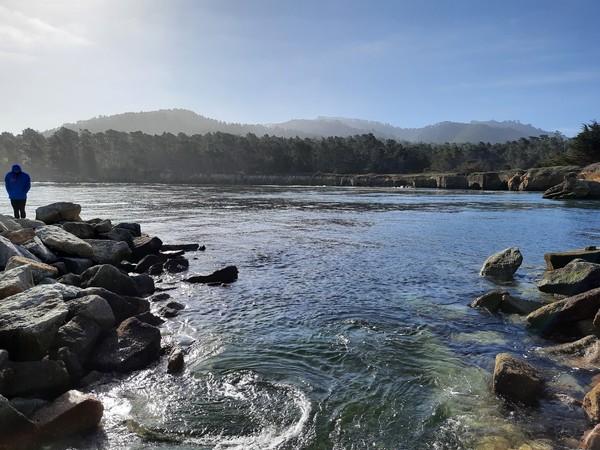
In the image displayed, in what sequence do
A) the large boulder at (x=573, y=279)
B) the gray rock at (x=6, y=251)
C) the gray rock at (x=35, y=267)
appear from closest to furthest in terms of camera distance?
the gray rock at (x=35, y=267)
the gray rock at (x=6, y=251)
the large boulder at (x=573, y=279)

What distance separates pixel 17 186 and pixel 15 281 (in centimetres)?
1120

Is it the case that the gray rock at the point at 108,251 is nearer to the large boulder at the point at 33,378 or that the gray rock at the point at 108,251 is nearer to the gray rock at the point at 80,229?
the gray rock at the point at 80,229

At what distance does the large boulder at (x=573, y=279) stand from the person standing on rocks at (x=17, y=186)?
Result: 19733 mm

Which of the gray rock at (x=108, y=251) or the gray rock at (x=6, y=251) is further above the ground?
the gray rock at (x=6, y=251)

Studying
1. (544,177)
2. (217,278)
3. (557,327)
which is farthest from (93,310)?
(544,177)

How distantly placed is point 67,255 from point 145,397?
369 inches

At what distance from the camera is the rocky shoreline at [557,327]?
6824 mm

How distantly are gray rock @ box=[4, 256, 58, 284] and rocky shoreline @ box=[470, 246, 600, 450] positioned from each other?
10.5 meters

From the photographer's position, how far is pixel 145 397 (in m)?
7.05

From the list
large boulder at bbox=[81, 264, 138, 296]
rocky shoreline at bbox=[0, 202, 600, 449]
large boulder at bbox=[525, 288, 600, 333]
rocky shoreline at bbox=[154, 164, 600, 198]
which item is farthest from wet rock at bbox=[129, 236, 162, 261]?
rocky shoreline at bbox=[154, 164, 600, 198]

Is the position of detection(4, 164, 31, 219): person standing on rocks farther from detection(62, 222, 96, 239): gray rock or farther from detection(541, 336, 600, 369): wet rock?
detection(541, 336, 600, 369): wet rock

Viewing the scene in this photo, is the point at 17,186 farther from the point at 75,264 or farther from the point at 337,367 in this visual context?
the point at 337,367

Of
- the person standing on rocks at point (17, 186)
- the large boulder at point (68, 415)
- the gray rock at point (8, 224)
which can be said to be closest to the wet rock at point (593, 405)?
the large boulder at point (68, 415)

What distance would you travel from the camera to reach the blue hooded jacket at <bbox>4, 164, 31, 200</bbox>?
1772 centimetres
